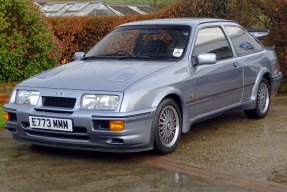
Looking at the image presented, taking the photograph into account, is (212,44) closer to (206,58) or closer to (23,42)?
(206,58)

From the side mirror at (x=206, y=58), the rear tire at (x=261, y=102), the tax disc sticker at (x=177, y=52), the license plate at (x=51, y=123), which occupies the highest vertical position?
the tax disc sticker at (x=177, y=52)

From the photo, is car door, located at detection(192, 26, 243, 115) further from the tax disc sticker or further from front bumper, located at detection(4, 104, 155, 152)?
front bumper, located at detection(4, 104, 155, 152)

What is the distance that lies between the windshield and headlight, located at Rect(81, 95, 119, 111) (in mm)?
1282

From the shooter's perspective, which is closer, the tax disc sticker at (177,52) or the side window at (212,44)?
the tax disc sticker at (177,52)

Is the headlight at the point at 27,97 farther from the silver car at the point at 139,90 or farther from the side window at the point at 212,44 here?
the side window at the point at 212,44

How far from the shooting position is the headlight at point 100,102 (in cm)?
552

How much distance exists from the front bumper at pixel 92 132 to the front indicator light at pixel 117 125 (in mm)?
33

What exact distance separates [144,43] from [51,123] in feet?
6.20

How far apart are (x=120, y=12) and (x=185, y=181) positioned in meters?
44.2

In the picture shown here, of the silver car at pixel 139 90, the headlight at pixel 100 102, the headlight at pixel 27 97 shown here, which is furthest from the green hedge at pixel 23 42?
the headlight at pixel 100 102

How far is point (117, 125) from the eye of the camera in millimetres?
5461

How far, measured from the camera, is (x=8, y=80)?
893cm

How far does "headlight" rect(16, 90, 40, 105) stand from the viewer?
592 centimetres

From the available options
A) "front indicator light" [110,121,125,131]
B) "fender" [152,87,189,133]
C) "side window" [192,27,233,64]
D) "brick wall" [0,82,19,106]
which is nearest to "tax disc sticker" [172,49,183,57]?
"side window" [192,27,233,64]
